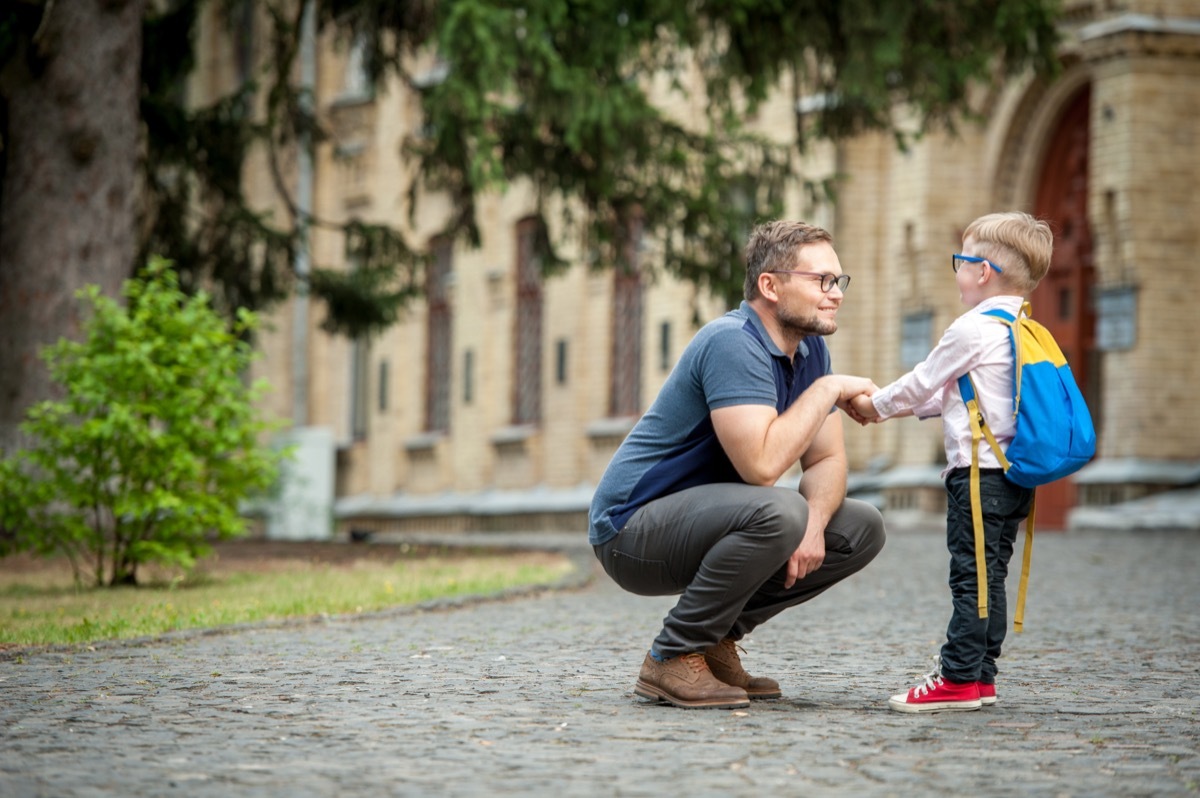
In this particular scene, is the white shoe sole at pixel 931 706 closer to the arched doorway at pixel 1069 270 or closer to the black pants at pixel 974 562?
the black pants at pixel 974 562

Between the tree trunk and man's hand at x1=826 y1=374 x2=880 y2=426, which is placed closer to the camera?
man's hand at x1=826 y1=374 x2=880 y2=426

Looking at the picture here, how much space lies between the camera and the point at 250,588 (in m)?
12.9

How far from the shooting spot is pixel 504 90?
15.2 metres

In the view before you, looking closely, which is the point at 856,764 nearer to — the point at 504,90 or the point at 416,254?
the point at 504,90

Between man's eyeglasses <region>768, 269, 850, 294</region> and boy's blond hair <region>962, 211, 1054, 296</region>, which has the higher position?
boy's blond hair <region>962, 211, 1054, 296</region>

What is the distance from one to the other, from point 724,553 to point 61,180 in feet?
35.7

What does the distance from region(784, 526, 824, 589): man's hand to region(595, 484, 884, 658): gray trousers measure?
0.03 metres

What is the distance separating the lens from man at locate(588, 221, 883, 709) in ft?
20.8

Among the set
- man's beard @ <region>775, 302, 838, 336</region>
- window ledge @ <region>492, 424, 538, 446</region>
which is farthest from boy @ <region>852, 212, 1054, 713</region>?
window ledge @ <region>492, 424, 538, 446</region>

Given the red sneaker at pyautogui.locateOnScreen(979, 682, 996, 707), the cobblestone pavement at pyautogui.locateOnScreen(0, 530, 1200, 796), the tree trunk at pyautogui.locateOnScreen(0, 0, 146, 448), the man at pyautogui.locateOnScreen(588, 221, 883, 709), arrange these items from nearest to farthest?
the cobblestone pavement at pyautogui.locateOnScreen(0, 530, 1200, 796) → the man at pyautogui.locateOnScreen(588, 221, 883, 709) → the red sneaker at pyautogui.locateOnScreen(979, 682, 996, 707) → the tree trunk at pyautogui.locateOnScreen(0, 0, 146, 448)

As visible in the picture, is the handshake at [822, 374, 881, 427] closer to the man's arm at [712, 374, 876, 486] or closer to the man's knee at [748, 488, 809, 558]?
the man's arm at [712, 374, 876, 486]

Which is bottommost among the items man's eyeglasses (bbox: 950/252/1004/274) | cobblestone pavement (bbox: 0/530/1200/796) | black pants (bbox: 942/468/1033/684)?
cobblestone pavement (bbox: 0/530/1200/796)

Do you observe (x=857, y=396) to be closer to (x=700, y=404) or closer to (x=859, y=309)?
(x=700, y=404)

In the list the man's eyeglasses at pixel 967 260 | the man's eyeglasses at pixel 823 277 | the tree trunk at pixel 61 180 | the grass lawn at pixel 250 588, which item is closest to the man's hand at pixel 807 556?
the man's eyeglasses at pixel 823 277
